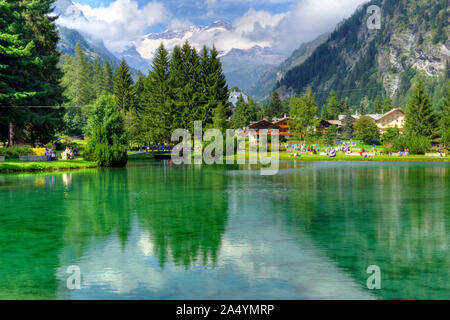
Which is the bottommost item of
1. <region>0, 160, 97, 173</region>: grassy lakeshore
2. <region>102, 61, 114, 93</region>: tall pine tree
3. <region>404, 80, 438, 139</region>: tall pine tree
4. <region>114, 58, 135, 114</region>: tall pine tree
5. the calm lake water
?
the calm lake water

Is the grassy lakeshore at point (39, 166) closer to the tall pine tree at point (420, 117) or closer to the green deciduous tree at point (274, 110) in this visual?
the tall pine tree at point (420, 117)

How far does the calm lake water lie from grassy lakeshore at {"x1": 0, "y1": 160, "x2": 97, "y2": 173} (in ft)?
64.1

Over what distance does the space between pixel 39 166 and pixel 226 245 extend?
36.4 m

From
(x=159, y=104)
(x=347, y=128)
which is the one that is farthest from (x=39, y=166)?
(x=347, y=128)

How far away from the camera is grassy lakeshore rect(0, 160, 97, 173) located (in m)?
43.7

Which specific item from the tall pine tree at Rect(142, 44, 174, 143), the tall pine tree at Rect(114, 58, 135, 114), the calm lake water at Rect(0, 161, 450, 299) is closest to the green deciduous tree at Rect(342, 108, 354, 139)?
the tall pine tree at Rect(142, 44, 174, 143)

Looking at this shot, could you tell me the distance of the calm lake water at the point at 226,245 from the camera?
9.86 m

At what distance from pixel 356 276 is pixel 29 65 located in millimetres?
52440

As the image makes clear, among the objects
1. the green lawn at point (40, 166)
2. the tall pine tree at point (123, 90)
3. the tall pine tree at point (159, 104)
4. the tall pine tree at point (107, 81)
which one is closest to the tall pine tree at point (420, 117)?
the tall pine tree at point (159, 104)

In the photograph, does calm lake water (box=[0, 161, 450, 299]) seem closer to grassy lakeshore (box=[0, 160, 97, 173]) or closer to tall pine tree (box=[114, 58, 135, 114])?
grassy lakeshore (box=[0, 160, 97, 173])

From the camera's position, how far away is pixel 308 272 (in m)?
10.9
